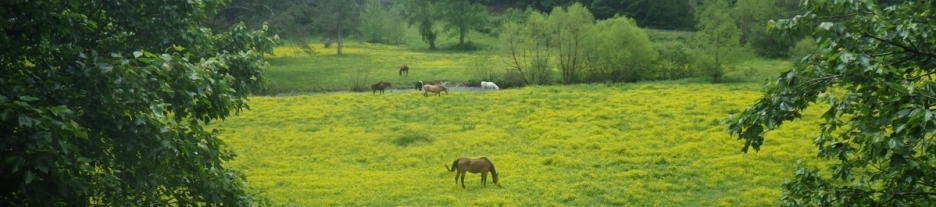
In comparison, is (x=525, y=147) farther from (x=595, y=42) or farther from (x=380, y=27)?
(x=380, y=27)

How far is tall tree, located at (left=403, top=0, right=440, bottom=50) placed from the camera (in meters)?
70.2

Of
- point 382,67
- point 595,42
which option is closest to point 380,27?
point 382,67

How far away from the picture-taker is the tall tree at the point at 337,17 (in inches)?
2277

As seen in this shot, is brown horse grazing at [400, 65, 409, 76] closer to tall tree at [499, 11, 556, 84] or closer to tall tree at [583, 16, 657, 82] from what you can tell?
tall tree at [499, 11, 556, 84]

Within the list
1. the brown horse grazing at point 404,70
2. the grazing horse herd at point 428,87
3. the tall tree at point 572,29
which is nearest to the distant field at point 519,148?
the grazing horse herd at point 428,87

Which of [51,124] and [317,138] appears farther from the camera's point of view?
[317,138]

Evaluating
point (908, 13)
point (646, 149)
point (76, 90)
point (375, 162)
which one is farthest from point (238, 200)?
point (646, 149)

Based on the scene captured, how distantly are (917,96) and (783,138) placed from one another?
18906 millimetres

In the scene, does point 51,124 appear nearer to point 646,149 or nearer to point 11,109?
point 11,109

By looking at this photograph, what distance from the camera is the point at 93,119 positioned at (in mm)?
7230

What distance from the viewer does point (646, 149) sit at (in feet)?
78.0

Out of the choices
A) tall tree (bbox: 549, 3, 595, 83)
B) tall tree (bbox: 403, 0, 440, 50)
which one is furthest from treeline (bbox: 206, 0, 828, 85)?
tall tree (bbox: 403, 0, 440, 50)

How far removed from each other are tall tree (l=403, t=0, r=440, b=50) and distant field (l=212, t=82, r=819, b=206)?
109 feet

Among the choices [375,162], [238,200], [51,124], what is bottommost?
[375,162]
